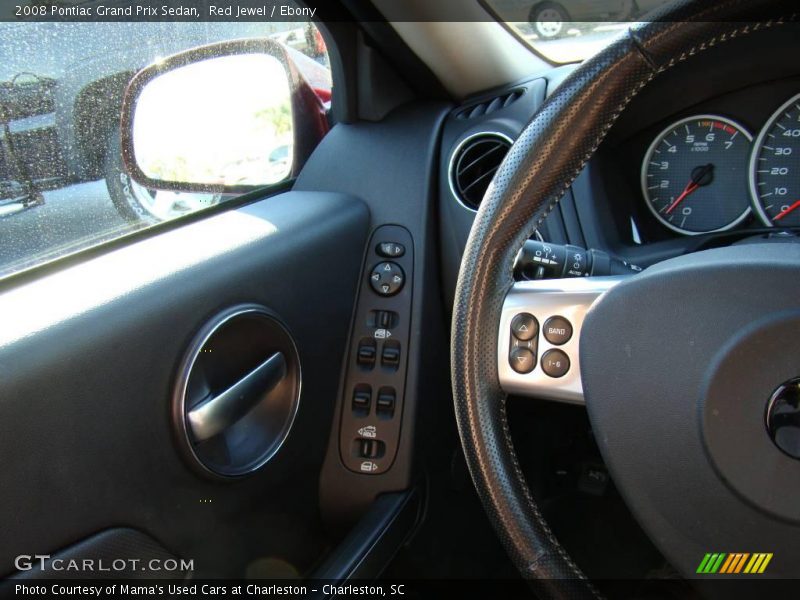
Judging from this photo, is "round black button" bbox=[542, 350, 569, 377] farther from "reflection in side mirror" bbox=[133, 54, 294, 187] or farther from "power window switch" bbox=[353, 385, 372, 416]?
"reflection in side mirror" bbox=[133, 54, 294, 187]

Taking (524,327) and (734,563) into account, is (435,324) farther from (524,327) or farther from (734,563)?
(734,563)

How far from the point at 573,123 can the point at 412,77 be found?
3.57ft

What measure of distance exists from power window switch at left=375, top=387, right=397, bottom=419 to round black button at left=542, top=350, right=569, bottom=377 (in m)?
0.68

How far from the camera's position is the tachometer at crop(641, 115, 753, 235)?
1667mm

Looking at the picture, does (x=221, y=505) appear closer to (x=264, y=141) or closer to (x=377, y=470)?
(x=377, y=470)

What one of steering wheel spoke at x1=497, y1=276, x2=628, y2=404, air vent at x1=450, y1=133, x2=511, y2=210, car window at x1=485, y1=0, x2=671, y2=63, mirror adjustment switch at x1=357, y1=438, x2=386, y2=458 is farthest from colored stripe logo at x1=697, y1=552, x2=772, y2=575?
car window at x1=485, y1=0, x2=671, y2=63

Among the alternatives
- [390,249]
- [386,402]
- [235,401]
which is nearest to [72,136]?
[235,401]

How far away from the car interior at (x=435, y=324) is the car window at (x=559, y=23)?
0.02 meters

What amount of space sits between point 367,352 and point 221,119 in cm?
63

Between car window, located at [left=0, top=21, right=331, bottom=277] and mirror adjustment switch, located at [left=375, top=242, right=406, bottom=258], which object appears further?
mirror adjustment switch, located at [left=375, top=242, right=406, bottom=258]

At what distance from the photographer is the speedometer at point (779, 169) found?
1.58 m

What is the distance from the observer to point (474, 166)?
175 centimetres

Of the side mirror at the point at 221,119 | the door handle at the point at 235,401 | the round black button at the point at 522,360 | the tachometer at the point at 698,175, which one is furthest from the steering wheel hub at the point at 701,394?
the side mirror at the point at 221,119

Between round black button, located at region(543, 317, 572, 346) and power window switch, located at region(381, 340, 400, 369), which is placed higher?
round black button, located at region(543, 317, 572, 346)
